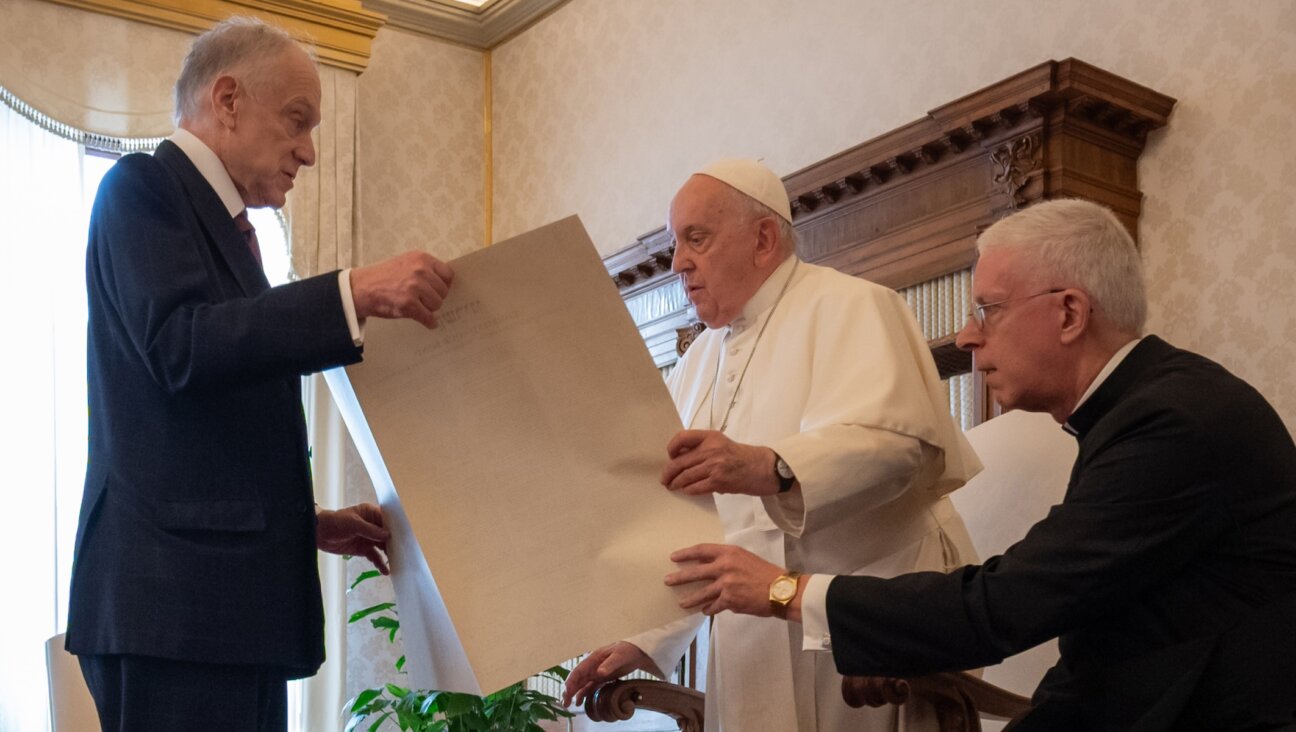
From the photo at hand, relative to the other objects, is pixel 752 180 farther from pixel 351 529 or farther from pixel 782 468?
pixel 351 529

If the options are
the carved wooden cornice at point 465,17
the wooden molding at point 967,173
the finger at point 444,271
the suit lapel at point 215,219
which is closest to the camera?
the finger at point 444,271

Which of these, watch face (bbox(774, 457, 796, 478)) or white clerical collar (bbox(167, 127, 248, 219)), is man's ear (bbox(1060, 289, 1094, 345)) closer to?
watch face (bbox(774, 457, 796, 478))

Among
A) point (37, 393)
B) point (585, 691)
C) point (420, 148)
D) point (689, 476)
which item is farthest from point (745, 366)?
point (420, 148)

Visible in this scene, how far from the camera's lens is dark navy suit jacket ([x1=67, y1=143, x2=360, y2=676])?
1770 millimetres

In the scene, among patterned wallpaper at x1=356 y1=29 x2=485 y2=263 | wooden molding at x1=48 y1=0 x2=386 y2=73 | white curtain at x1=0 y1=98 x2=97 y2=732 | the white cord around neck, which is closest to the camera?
the white cord around neck

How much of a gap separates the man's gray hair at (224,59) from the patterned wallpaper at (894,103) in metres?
2.76

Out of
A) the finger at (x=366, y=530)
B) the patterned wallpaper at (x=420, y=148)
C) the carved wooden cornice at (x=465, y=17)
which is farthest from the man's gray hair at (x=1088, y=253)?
the carved wooden cornice at (x=465, y=17)

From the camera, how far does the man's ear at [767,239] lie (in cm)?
279

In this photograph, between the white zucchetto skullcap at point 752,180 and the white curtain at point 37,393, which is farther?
the white curtain at point 37,393

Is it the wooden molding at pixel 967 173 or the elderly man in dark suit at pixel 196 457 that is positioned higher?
the wooden molding at pixel 967 173

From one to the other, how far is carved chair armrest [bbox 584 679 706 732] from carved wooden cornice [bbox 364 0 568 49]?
5.19 metres

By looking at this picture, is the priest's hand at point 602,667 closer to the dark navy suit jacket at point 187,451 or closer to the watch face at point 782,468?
the watch face at point 782,468

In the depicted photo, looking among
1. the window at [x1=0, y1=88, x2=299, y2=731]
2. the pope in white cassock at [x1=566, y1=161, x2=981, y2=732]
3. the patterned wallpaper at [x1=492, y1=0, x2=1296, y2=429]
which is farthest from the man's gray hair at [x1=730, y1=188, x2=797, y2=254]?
the window at [x1=0, y1=88, x2=299, y2=731]

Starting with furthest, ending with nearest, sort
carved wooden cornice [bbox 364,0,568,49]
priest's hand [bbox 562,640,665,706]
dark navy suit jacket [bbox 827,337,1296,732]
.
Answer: carved wooden cornice [bbox 364,0,568,49] < priest's hand [bbox 562,640,665,706] < dark navy suit jacket [bbox 827,337,1296,732]
